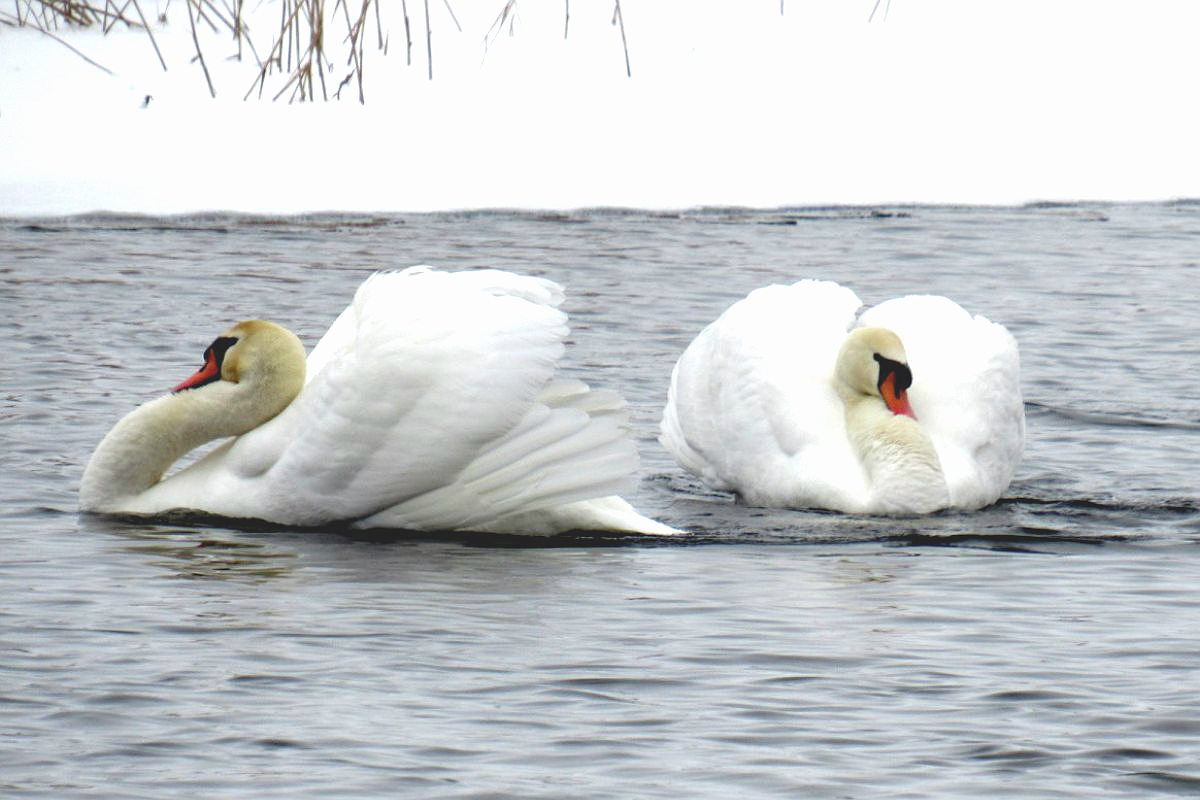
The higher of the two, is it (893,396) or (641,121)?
(641,121)

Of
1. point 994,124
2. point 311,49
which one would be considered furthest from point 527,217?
point 994,124

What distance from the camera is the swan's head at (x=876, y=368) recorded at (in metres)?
7.60

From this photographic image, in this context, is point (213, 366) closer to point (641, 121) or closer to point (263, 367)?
point (263, 367)

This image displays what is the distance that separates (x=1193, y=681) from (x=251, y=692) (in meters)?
1.98

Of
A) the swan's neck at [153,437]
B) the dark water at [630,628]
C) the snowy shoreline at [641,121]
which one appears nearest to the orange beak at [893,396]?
the dark water at [630,628]

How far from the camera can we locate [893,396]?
24.9ft

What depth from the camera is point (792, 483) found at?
7461 mm

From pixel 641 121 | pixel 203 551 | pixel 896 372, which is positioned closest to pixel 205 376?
pixel 203 551

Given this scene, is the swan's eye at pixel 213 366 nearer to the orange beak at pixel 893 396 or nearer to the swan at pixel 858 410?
the swan at pixel 858 410

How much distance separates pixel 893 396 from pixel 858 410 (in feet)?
0.44

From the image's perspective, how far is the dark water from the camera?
177 inches

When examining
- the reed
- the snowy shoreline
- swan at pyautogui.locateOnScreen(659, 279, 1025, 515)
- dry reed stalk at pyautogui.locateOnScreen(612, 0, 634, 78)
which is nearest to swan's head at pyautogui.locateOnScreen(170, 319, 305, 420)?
swan at pyautogui.locateOnScreen(659, 279, 1025, 515)

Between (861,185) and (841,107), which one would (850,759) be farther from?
(841,107)

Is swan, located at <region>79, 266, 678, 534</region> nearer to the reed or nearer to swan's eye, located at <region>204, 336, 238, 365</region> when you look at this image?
swan's eye, located at <region>204, 336, 238, 365</region>
